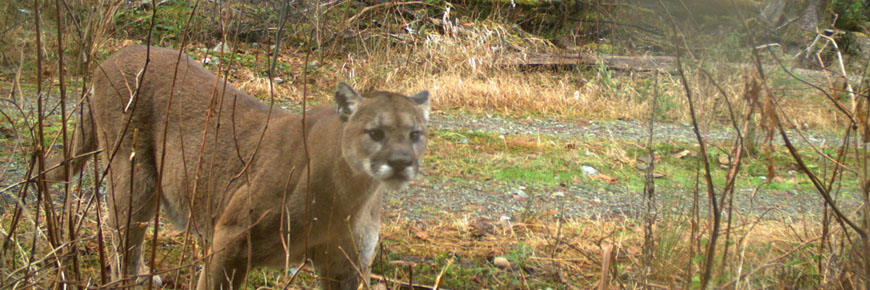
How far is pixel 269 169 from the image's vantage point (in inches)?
132

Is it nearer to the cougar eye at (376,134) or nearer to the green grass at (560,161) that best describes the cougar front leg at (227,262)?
the cougar eye at (376,134)

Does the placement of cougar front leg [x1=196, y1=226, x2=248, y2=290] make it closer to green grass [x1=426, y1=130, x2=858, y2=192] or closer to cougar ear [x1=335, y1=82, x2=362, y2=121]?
cougar ear [x1=335, y1=82, x2=362, y2=121]

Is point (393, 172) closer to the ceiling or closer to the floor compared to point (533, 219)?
closer to the ceiling

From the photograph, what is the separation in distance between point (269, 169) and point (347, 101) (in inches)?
20.5

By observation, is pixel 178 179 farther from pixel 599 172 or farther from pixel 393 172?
pixel 599 172

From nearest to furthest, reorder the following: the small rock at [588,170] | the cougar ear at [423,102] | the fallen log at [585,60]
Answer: the cougar ear at [423,102] < the small rock at [588,170] < the fallen log at [585,60]

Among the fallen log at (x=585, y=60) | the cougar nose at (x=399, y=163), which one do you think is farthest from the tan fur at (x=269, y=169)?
the fallen log at (x=585, y=60)

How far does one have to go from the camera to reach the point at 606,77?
9.59m

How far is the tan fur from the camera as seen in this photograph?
311 cm

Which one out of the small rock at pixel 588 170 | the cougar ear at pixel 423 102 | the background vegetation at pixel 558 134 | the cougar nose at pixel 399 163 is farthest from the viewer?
the small rock at pixel 588 170

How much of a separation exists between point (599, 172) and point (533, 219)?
174cm

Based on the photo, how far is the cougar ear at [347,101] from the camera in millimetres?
3305

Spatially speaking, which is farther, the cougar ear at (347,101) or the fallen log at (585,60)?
the fallen log at (585,60)

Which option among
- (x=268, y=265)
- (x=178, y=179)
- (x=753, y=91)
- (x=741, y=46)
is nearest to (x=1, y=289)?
(x=268, y=265)
